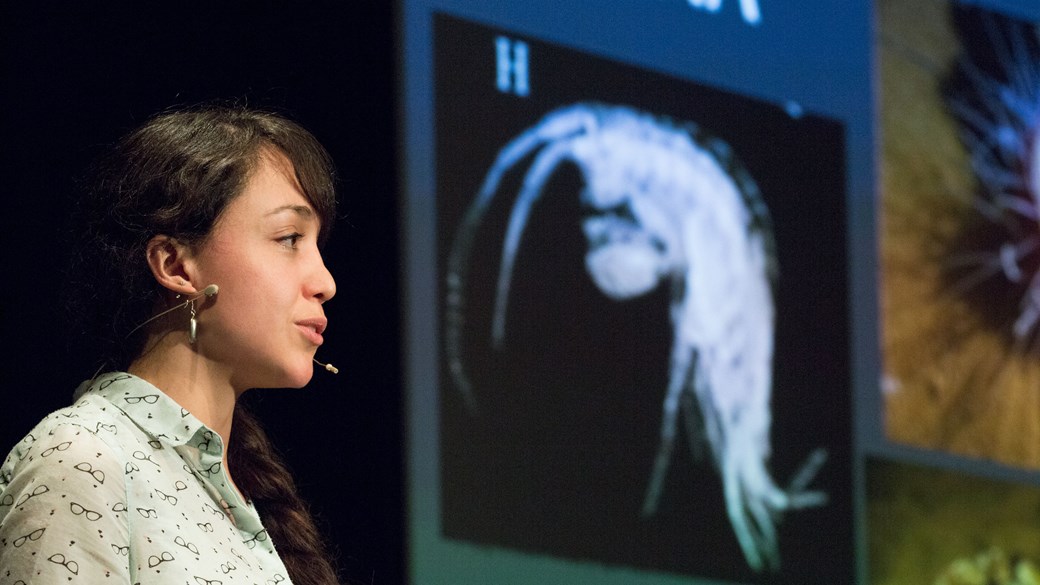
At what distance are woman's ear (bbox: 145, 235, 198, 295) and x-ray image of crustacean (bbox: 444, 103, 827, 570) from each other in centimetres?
131

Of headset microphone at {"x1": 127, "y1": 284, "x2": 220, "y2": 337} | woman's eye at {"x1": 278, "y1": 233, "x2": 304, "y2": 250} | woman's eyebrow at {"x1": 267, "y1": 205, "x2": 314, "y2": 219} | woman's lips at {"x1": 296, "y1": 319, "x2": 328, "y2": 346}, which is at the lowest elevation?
woman's lips at {"x1": 296, "y1": 319, "x2": 328, "y2": 346}

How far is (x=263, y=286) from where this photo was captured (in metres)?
1.58

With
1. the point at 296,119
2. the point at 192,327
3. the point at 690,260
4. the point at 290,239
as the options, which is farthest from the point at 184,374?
the point at 690,260

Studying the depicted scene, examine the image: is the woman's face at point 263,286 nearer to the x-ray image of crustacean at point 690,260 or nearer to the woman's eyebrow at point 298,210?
the woman's eyebrow at point 298,210

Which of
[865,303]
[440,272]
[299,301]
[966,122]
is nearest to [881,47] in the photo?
[966,122]

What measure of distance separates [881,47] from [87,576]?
2753 mm

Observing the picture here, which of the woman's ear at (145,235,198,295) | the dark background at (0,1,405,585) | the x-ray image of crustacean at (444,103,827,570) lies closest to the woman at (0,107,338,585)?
the woman's ear at (145,235,198,295)

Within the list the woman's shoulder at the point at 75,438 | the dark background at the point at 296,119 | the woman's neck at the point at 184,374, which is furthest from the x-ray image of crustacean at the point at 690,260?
the woman's shoulder at the point at 75,438

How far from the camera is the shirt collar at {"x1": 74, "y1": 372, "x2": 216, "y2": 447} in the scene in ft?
4.97

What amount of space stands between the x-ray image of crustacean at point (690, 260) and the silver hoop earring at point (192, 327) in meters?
1.31

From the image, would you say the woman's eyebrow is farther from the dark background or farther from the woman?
the dark background

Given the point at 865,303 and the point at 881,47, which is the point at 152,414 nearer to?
the point at 865,303

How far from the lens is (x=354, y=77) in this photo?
9.34 ft

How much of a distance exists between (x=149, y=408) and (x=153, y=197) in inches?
8.9
